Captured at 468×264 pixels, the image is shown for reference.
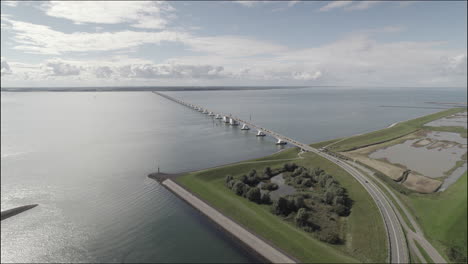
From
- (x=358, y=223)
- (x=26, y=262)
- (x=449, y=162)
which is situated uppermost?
(x=449, y=162)

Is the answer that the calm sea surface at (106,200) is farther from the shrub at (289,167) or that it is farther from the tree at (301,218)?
the shrub at (289,167)

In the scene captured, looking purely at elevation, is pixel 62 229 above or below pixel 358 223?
below

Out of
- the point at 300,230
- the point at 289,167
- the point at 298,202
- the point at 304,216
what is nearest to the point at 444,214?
the point at 304,216

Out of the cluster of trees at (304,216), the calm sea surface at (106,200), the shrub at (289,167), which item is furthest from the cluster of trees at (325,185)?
the calm sea surface at (106,200)

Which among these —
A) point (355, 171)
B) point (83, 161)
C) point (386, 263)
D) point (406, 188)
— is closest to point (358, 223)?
point (386, 263)

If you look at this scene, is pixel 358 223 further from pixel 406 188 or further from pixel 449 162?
pixel 449 162

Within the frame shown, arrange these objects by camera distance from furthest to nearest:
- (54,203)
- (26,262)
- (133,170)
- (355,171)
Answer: (133,170)
(355,171)
(54,203)
(26,262)

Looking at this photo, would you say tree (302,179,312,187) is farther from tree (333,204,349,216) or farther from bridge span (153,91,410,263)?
tree (333,204,349,216)
